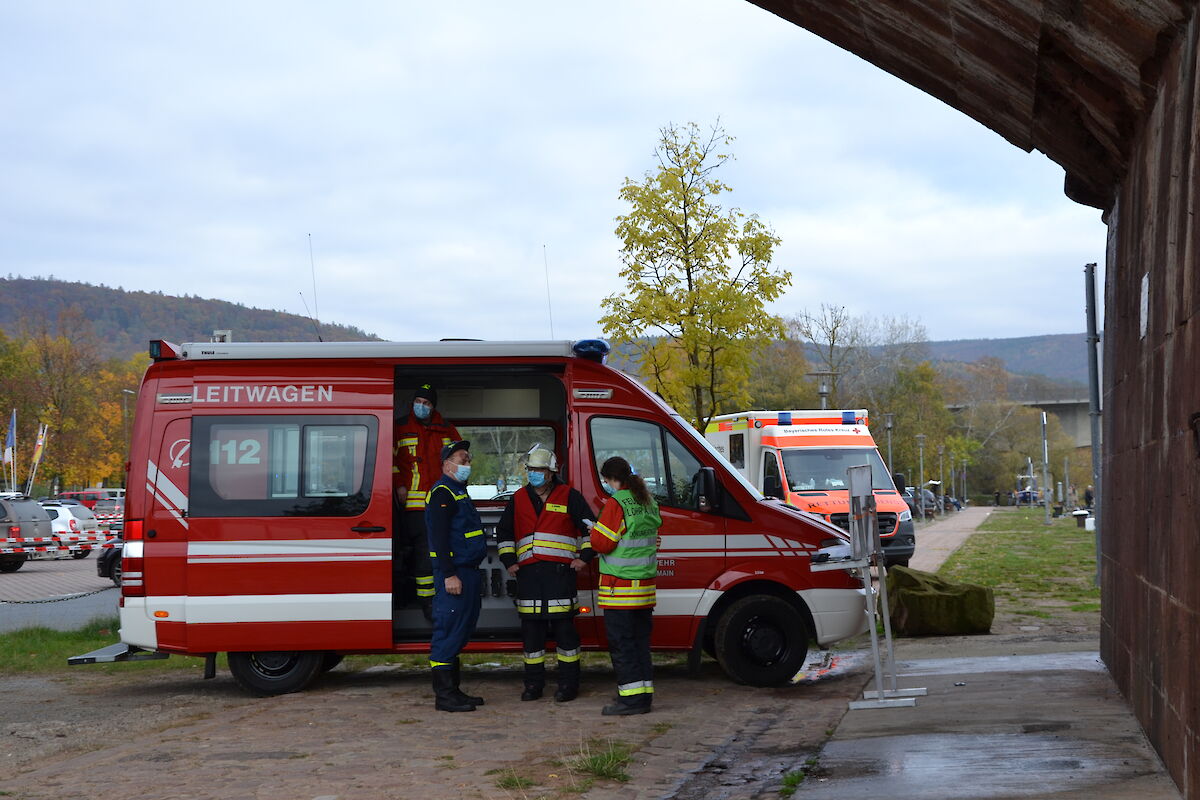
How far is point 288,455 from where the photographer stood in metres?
10.5

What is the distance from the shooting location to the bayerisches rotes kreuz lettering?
34.3ft

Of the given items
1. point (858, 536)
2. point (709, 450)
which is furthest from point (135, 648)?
point (858, 536)

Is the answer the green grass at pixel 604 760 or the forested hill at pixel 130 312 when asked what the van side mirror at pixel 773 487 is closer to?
the green grass at pixel 604 760

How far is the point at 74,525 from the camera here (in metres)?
34.8

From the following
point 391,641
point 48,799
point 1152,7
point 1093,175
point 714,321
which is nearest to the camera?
point 1152,7

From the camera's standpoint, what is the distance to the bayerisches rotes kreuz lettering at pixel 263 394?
34.3 ft

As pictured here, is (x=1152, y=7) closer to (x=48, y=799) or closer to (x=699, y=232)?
(x=48, y=799)

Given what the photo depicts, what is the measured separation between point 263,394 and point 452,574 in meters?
2.24

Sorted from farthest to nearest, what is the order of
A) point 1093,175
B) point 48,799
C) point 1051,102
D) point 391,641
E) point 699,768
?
point 391,641
point 1093,175
point 1051,102
point 699,768
point 48,799

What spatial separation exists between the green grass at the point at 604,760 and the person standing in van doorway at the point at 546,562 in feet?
5.89

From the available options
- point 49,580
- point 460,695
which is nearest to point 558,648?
point 460,695

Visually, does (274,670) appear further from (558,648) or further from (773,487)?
(773,487)

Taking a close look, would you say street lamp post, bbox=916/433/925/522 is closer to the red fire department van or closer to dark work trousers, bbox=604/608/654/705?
the red fire department van

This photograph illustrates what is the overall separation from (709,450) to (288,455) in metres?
3.34
